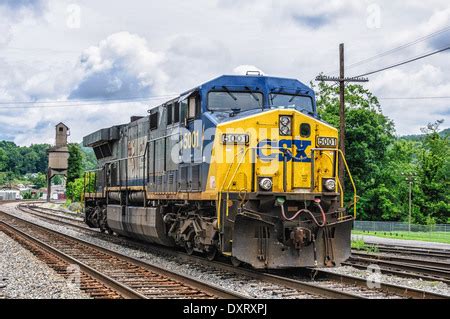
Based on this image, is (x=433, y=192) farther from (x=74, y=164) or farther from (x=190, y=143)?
(x=74, y=164)

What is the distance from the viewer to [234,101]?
13461 mm

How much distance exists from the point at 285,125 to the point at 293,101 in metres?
1.35

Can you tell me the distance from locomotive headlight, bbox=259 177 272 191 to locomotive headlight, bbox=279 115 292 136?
110 centimetres

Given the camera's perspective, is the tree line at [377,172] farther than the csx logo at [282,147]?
Yes

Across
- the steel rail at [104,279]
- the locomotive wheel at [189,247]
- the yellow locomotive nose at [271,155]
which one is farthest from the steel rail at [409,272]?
the steel rail at [104,279]

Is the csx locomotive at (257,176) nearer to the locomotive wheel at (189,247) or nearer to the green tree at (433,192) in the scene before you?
the locomotive wheel at (189,247)

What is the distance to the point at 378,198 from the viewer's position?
193 feet

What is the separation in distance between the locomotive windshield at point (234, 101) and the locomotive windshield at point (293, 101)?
32 centimetres

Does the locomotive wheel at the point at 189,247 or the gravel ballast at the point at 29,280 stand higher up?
the locomotive wheel at the point at 189,247

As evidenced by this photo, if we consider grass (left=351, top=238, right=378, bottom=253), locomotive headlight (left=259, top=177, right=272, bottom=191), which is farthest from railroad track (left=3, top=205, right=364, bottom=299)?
grass (left=351, top=238, right=378, bottom=253)

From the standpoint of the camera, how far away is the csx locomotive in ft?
38.7
